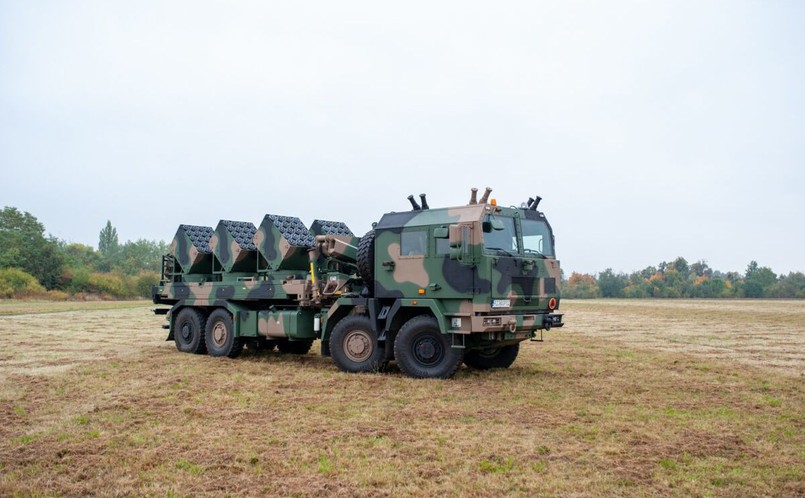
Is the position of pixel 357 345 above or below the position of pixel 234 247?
below

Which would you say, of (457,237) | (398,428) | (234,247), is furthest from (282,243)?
(398,428)

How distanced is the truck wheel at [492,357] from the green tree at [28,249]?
2735 inches

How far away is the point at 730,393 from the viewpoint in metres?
11.0

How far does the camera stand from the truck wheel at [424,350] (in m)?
12.3

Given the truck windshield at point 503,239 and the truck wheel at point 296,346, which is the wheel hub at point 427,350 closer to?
the truck windshield at point 503,239

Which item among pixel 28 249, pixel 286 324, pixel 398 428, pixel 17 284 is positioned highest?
pixel 28 249

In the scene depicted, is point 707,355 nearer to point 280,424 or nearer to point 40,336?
point 280,424

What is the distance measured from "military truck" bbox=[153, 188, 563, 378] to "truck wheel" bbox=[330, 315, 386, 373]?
2 centimetres

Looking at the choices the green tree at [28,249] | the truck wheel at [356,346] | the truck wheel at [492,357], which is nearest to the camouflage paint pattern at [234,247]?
the truck wheel at [356,346]

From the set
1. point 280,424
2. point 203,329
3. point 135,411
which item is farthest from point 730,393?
point 203,329

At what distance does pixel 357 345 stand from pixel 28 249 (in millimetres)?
70987

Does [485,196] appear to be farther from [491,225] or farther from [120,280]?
[120,280]

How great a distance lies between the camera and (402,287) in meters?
12.7

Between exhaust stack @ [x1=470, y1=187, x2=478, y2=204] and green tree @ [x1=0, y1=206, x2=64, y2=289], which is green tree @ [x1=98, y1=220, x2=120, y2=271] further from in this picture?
exhaust stack @ [x1=470, y1=187, x2=478, y2=204]
